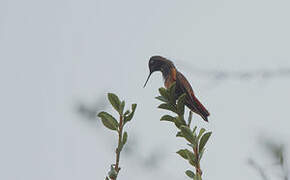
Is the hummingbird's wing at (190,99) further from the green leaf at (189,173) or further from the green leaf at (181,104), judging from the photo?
the green leaf at (189,173)

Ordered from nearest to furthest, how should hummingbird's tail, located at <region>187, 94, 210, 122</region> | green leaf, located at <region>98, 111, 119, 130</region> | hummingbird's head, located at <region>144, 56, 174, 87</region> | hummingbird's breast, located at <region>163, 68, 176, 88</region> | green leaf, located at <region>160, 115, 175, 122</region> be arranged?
green leaf, located at <region>98, 111, 119, 130</region>
green leaf, located at <region>160, 115, 175, 122</region>
hummingbird's tail, located at <region>187, 94, 210, 122</region>
hummingbird's breast, located at <region>163, 68, 176, 88</region>
hummingbird's head, located at <region>144, 56, 174, 87</region>

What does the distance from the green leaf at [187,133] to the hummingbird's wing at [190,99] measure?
437 millimetres

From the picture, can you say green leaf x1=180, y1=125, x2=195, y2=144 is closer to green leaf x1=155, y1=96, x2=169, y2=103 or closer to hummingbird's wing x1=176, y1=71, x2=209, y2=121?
green leaf x1=155, y1=96, x2=169, y2=103

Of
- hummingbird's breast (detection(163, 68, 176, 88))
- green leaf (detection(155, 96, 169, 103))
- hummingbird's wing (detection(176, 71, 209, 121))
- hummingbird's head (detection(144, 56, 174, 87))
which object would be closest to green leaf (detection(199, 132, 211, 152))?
green leaf (detection(155, 96, 169, 103))

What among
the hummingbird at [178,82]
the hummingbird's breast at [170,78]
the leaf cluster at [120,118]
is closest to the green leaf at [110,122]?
the leaf cluster at [120,118]

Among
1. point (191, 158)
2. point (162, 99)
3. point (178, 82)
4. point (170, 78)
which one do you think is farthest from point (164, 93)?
point (170, 78)

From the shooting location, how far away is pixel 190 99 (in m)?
2.14

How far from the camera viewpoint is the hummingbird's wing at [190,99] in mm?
2117

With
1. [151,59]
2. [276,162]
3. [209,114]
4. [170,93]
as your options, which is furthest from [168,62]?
[276,162]

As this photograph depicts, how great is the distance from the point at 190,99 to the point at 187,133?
52cm

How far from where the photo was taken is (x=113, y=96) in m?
1.73

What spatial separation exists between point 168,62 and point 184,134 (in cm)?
168

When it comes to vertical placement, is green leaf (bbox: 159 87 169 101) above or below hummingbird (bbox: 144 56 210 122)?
below

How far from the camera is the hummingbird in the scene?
2151mm
